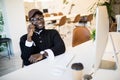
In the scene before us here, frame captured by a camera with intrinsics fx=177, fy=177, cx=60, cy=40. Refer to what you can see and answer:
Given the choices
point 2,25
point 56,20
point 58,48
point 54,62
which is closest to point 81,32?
point 58,48

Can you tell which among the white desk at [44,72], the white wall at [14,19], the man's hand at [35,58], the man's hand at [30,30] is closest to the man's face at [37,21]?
the man's hand at [30,30]

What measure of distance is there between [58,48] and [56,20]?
14.4ft

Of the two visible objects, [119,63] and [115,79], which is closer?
[115,79]

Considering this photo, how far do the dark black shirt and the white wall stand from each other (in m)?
2.74

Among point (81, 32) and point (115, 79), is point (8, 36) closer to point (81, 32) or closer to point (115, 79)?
point (81, 32)

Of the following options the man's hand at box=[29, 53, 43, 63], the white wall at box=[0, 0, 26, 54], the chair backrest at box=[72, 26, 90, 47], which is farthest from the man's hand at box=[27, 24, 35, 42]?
the white wall at box=[0, 0, 26, 54]

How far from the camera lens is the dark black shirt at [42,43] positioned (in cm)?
207

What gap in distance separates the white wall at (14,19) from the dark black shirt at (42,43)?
274cm

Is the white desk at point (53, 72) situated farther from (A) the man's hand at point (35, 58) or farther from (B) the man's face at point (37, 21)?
(B) the man's face at point (37, 21)

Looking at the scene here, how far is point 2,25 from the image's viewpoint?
476 centimetres

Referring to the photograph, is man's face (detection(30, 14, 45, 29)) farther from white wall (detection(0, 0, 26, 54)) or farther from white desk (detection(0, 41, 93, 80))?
white wall (detection(0, 0, 26, 54))

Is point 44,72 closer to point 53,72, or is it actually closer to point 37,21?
point 53,72

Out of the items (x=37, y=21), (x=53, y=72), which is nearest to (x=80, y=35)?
(x=37, y=21)

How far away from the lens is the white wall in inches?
181
